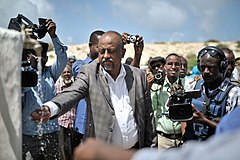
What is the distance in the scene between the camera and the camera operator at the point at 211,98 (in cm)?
332

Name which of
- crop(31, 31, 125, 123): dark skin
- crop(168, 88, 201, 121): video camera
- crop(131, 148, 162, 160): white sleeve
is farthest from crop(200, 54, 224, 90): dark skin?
crop(131, 148, 162, 160): white sleeve

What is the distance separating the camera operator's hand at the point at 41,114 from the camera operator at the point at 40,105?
0.77 meters

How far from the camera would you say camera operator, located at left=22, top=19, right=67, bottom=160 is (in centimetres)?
345

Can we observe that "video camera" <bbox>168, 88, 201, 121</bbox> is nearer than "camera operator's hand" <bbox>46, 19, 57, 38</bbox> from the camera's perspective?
Yes

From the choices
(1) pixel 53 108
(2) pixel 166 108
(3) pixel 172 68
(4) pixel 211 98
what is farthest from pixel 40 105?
(3) pixel 172 68

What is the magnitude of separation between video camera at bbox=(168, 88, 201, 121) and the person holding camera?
0.23m

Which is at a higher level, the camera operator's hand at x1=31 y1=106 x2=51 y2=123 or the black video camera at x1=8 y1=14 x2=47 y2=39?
the black video camera at x1=8 y1=14 x2=47 y2=39

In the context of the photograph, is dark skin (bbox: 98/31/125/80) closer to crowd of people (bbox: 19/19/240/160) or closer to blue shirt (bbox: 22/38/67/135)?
crowd of people (bbox: 19/19/240/160)

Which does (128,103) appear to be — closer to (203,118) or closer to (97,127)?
(97,127)

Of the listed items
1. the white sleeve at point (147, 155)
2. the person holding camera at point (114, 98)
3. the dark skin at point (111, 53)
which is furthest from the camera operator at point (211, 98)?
the white sleeve at point (147, 155)

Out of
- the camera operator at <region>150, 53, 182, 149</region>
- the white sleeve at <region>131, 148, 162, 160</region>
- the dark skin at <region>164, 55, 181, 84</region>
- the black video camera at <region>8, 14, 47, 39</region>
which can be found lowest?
the camera operator at <region>150, 53, 182, 149</region>

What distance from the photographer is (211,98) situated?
11.3 ft

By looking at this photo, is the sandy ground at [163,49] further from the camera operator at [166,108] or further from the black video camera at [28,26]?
the black video camera at [28,26]

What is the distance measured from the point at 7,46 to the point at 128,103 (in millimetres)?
1628
